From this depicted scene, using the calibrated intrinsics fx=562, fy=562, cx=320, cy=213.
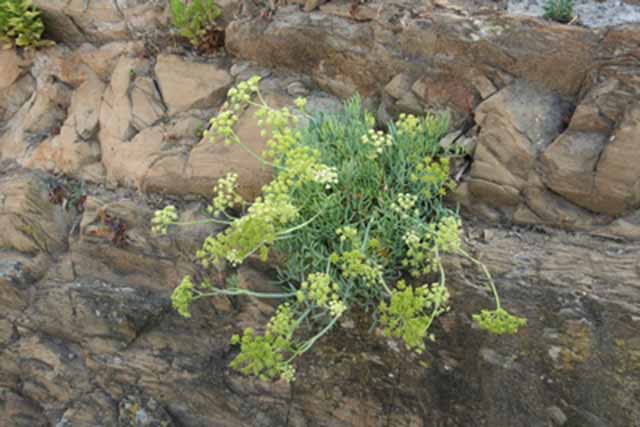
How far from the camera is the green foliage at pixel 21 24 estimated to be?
17.4 ft

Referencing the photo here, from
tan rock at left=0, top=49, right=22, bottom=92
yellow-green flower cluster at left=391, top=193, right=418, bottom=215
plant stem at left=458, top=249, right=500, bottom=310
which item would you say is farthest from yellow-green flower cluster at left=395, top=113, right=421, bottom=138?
tan rock at left=0, top=49, right=22, bottom=92

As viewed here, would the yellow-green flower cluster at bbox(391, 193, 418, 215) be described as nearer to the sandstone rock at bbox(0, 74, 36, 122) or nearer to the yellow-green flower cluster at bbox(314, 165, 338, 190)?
the yellow-green flower cluster at bbox(314, 165, 338, 190)

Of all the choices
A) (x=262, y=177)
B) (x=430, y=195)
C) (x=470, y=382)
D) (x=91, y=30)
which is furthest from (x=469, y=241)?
(x=91, y=30)

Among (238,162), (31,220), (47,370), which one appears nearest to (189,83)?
(238,162)

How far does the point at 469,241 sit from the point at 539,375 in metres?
0.95

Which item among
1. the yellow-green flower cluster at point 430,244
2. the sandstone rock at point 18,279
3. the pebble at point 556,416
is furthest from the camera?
the sandstone rock at point 18,279

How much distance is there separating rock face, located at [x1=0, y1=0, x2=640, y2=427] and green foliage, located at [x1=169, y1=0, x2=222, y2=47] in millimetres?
167

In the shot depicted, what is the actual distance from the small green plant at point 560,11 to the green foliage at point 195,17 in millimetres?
2743

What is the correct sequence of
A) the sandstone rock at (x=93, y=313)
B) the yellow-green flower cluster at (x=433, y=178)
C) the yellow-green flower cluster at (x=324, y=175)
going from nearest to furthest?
the yellow-green flower cluster at (x=324, y=175) → the yellow-green flower cluster at (x=433, y=178) → the sandstone rock at (x=93, y=313)

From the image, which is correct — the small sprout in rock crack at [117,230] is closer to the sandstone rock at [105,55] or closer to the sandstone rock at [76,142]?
the sandstone rock at [76,142]

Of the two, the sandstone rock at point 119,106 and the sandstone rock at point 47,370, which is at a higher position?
the sandstone rock at point 119,106

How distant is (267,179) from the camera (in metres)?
4.46

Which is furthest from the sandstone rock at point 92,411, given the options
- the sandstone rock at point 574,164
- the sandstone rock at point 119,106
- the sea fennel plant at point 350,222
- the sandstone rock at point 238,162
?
the sandstone rock at point 574,164

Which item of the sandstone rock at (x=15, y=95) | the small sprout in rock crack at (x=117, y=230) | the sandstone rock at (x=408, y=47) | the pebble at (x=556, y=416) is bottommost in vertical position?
the small sprout in rock crack at (x=117, y=230)
